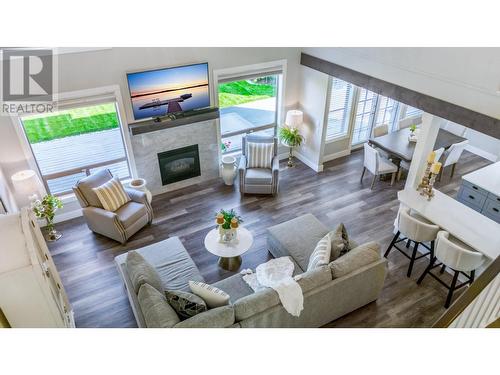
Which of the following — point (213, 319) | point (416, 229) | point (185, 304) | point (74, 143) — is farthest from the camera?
point (74, 143)

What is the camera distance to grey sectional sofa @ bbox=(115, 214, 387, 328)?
355 cm

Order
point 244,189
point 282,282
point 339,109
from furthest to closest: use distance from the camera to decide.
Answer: point 339,109, point 244,189, point 282,282

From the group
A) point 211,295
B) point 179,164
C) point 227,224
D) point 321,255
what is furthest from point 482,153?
point 211,295

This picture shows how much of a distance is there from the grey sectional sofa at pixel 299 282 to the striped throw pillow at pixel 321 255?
11 cm

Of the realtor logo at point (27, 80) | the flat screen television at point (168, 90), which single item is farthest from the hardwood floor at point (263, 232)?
the realtor logo at point (27, 80)

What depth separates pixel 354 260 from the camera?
409 centimetres

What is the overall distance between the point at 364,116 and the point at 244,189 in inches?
137

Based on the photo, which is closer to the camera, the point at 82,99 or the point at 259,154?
the point at 82,99

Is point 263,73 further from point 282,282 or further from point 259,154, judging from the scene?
point 282,282

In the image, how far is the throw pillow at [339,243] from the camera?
4.30 m

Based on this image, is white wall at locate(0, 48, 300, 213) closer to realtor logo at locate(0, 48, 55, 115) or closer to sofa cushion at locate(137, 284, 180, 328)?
realtor logo at locate(0, 48, 55, 115)

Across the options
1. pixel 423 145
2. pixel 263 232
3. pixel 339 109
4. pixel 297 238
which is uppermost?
pixel 423 145
